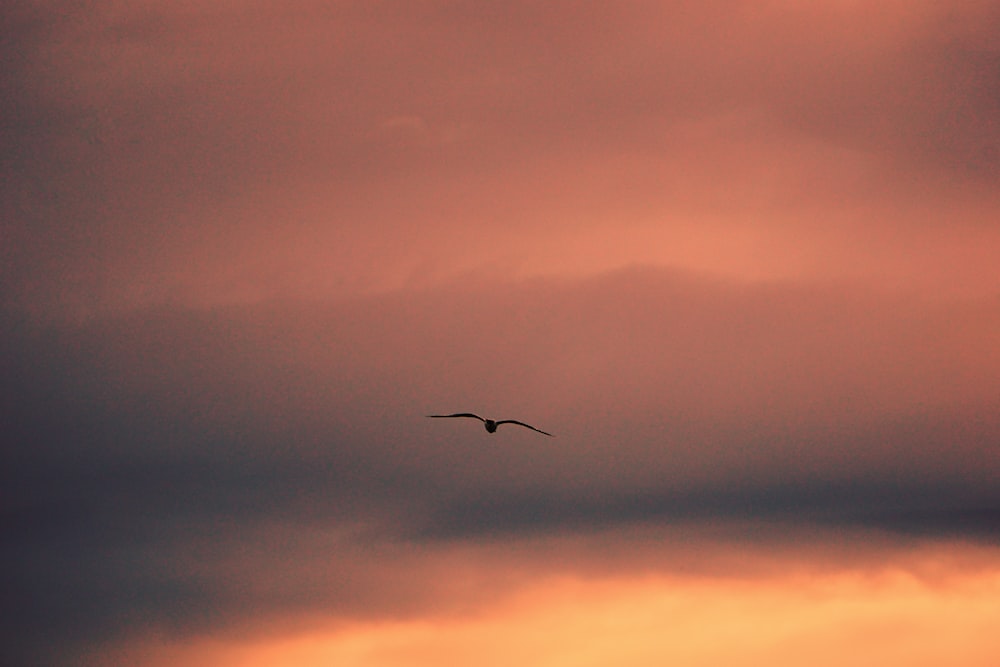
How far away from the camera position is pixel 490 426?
88.5 metres
